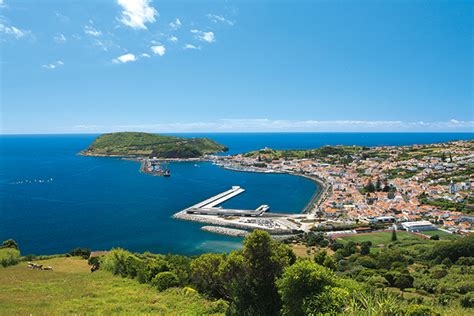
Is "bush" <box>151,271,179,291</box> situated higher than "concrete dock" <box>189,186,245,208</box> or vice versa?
"bush" <box>151,271,179,291</box>

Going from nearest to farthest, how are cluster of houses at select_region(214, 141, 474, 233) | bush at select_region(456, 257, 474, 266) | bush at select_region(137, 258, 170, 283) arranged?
bush at select_region(137, 258, 170, 283) → bush at select_region(456, 257, 474, 266) → cluster of houses at select_region(214, 141, 474, 233)

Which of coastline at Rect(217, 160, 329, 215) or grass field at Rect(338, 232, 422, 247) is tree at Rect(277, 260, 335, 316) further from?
coastline at Rect(217, 160, 329, 215)

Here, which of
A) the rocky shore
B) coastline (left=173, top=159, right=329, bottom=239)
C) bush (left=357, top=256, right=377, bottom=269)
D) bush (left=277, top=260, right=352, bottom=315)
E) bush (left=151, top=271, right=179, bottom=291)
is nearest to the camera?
bush (left=277, top=260, right=352, bottom=315)

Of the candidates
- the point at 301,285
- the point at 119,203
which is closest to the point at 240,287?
the point at 301,285

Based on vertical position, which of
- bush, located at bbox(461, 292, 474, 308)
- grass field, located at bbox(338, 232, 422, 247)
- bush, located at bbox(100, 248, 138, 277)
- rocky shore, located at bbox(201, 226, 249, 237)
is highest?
bush, located at bbox(100, 248, 138, 277)

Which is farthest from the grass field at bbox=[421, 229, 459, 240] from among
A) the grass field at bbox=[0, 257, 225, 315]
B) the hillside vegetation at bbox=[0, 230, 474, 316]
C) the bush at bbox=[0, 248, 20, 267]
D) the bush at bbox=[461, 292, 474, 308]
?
the bush at bbox=[0, 248, 20, 267]

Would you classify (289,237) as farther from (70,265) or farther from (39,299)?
(39,299)

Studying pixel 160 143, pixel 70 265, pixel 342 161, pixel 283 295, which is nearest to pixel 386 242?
pixel 283 295

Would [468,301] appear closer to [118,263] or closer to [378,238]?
[118,263]
